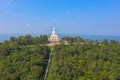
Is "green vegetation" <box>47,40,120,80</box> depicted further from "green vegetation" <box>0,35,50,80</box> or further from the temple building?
the temple building

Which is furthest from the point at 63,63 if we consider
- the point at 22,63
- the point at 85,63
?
the point at 22,63

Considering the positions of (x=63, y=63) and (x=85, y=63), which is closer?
(x=63, y=63)

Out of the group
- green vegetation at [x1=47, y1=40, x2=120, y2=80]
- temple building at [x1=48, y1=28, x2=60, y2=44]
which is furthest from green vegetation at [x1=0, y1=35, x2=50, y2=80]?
temple building at [x1=48, y1=28, x2=60, y2=44]

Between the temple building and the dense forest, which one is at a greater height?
the temple building

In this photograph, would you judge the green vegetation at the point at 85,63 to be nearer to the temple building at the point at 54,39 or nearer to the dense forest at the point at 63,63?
the dense forest at the point at 63,63

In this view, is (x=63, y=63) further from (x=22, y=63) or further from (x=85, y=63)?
(x=22, y=63)

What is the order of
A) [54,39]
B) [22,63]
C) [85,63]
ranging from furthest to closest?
1. [54,39]
2. [85,63]
3. [22,63]

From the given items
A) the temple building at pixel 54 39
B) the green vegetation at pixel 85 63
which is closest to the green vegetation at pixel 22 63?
the green vegetation at pixel 85 63

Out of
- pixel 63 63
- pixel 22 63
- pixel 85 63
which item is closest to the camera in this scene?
pixel 63 63

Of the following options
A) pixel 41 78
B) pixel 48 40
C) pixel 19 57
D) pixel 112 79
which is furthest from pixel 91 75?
pixel 48 40
